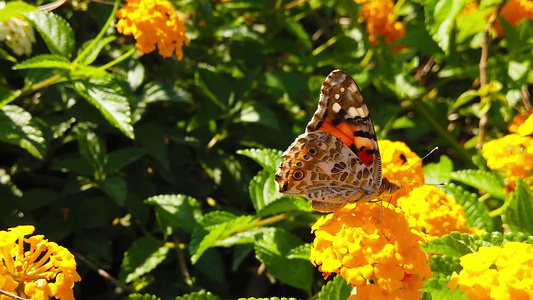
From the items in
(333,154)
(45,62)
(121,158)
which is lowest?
(121,158)

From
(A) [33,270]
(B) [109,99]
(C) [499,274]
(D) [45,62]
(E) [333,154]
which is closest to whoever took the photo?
(C) [499,274]

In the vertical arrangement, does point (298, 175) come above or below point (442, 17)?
below

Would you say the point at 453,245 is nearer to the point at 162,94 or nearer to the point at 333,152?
the point at 333,152

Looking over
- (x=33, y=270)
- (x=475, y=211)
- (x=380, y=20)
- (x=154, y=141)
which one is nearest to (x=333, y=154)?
(x=475, y=211)

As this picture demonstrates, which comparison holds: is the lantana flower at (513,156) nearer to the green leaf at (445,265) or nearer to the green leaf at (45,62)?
the green leaf at (445,265)

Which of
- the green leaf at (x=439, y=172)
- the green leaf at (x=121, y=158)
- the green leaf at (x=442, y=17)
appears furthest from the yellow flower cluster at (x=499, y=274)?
the green leaf at (x=121, y=158)

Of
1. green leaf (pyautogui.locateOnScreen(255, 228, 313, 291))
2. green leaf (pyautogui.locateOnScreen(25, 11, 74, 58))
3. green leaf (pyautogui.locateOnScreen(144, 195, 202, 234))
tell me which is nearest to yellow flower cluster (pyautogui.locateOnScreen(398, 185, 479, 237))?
green leaf (pyautogui.locateOnScreen(255, 228, 313, 291))
